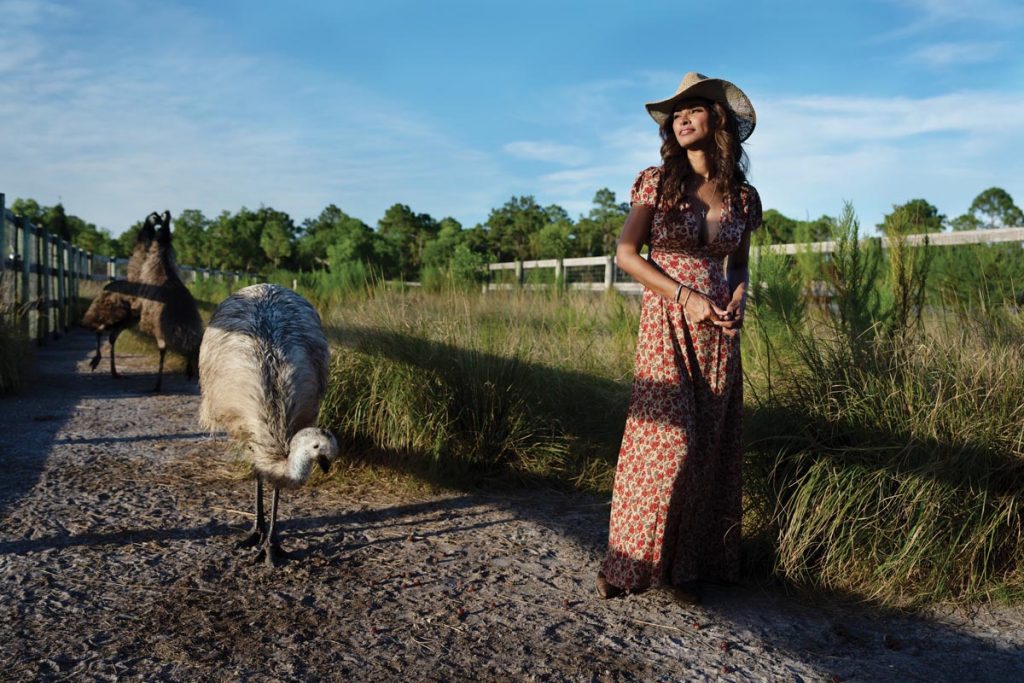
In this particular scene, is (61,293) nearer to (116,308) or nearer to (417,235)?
(116,308)

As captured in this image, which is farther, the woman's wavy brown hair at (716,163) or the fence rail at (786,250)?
the fence rail at (786,250)

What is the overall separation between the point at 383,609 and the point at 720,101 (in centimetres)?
236

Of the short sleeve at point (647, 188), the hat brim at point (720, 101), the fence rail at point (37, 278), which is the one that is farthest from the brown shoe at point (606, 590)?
the fence rail at point (37, 278)

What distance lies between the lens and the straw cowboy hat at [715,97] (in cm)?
300

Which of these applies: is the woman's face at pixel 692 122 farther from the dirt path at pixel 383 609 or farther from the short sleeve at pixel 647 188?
the dirt path at pixel 383 609

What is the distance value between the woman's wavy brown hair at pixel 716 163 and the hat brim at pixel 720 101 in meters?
0.04

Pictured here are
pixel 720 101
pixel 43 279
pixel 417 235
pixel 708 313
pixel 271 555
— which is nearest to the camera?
pixel 708 313

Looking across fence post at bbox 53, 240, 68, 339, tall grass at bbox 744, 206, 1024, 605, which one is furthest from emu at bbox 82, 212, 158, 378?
tall grass at bbox 744, 206, 1024, 605

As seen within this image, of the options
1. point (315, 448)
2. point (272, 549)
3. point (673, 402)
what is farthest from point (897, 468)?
point (272, 549)

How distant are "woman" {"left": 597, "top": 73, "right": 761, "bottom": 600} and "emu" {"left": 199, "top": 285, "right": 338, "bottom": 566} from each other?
1.23 meters

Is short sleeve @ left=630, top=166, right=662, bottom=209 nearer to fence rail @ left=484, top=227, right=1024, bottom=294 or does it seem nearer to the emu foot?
fence rail @ left=484, top=227, right=1024, bottom=294

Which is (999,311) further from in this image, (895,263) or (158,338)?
(158,338)

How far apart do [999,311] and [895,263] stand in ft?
2.58

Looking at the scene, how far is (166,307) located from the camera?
26.1 ft
